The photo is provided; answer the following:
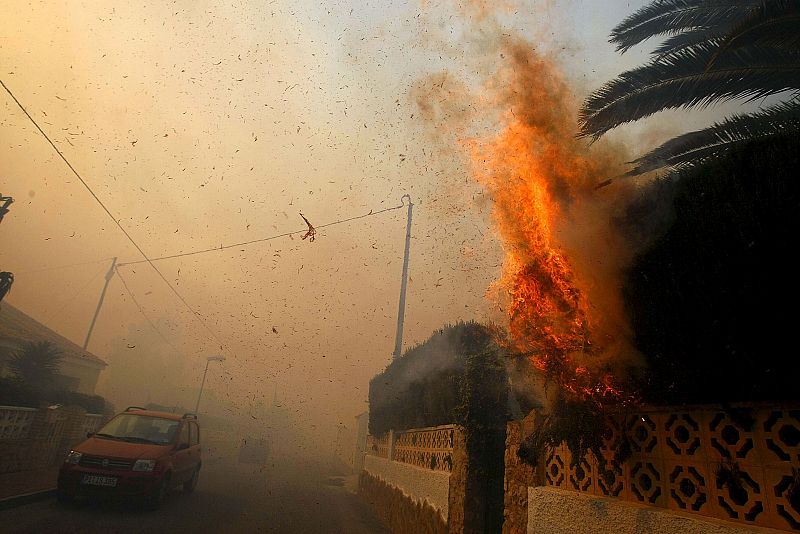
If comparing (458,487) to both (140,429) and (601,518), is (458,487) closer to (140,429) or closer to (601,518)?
(601,518)

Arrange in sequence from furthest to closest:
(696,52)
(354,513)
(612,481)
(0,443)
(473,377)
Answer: (354,513) → (0,443) → (473,377) → (696,52) → (612,481)

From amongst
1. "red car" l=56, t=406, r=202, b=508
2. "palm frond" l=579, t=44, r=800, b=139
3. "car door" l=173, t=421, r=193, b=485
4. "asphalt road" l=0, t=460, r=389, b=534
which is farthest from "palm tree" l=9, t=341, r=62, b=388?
"palm frond" l=579, t=44, r=800, b=139

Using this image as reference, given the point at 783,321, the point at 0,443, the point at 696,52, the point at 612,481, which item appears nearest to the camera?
the point at 783,321

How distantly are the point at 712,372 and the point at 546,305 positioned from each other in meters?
1.95

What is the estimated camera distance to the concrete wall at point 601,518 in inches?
110

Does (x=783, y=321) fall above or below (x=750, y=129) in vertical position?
below

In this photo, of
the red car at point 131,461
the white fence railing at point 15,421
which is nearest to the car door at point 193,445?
the red car at point 131,461

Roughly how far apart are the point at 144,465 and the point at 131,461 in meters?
0.26

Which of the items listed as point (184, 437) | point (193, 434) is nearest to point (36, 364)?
point (193, 434)

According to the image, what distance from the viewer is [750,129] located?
6.64 meters

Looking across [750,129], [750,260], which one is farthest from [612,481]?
[750,129]

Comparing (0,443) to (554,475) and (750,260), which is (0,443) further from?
(750,260)

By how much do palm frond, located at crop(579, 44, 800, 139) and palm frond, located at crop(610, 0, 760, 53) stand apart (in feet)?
3.27

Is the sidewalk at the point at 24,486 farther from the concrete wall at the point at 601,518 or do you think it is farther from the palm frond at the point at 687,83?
the palm frond at the point at 687,83
